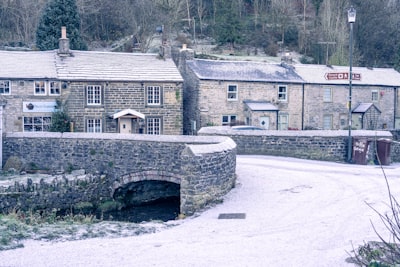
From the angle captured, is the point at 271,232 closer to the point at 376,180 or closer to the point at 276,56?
the point at 376,180

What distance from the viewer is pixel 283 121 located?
34156 millimetres

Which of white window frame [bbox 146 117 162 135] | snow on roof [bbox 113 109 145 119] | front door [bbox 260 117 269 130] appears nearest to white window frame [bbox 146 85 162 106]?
white window frame [bbox 146 117 162 135]

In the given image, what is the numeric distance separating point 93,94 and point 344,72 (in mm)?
18344

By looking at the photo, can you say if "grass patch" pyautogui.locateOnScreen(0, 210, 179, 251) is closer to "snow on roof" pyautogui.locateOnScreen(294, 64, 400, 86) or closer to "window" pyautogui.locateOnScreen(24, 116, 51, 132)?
"window" pyautogui.locateOnScreen(24, 116, 51, 132)

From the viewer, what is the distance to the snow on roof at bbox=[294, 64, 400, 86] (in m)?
35.5

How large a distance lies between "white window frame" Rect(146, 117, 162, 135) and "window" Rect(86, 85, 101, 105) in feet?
11.4

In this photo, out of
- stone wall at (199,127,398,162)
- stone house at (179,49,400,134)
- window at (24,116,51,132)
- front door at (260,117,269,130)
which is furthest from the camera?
front door at (260,117,269,130)

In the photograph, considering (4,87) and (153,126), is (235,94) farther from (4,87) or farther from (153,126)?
(4,87)

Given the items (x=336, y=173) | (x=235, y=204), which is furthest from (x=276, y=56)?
(x=235, y=204)

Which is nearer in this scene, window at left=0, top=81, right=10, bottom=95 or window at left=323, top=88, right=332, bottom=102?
window at left=0, top=81, right=10, bottom=95

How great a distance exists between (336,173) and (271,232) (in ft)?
26.0

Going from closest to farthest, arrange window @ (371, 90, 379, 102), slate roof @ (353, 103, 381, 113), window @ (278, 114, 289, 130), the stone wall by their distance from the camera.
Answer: the stone wall < window @ (278, 114, 289, 130) < slate roof @ (353, 103, 381, 113) < window @ (371, 90, 379, 102)

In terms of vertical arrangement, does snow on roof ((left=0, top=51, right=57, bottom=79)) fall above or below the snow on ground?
above

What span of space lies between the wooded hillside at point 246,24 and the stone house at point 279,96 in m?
9.68
